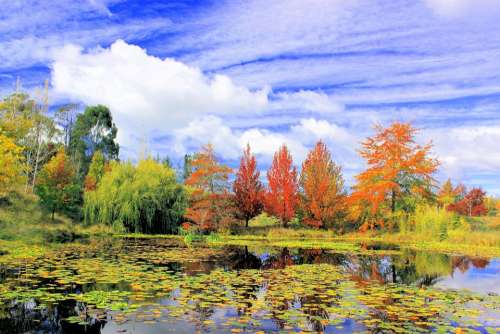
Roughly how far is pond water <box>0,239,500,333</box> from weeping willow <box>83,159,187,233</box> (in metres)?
13.7

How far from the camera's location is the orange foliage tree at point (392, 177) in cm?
2883

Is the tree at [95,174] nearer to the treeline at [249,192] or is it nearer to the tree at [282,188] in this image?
the treeline at [249,192]

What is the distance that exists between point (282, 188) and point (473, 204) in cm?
3363

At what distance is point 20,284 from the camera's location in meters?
9.09

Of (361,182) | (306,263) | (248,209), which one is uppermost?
(361,182)

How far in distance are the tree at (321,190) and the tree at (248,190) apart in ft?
11.5

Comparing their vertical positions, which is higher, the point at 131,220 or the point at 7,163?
the point at 7,163

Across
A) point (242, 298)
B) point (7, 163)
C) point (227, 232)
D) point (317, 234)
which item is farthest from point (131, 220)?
point (242, 298)

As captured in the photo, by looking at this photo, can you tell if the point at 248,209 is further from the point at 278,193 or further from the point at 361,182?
the point at 361,182

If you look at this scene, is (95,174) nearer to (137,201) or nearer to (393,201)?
(137,201)

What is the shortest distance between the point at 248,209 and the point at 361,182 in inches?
342

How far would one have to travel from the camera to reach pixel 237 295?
8.44 meters

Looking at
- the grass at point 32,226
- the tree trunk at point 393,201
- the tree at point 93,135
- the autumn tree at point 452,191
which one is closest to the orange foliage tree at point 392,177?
the tree trunk at point 393,201

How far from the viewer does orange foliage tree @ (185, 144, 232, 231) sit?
27750 millimetres
